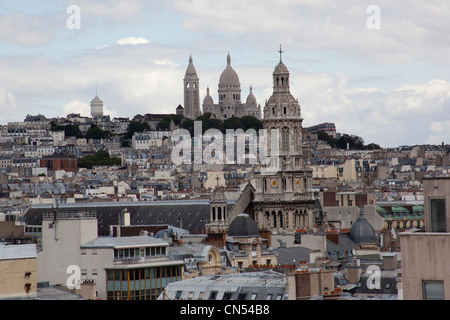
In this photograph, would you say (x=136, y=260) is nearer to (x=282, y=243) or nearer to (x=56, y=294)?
(x=56, y=294)

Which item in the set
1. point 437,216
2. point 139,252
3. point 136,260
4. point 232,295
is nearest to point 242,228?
point 139,252

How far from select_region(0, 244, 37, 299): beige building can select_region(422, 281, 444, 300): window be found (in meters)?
10.6

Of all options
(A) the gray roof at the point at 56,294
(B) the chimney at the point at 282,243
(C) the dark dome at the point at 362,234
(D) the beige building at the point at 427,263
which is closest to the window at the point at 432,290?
(D) the beige building at the point at 427,263

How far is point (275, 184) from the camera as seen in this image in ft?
240

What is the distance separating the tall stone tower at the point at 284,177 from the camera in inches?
2854

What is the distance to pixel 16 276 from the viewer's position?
24016 mm

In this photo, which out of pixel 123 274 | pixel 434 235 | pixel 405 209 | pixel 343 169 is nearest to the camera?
pixel 434 235

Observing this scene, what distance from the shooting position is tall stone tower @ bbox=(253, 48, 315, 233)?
72500 mm

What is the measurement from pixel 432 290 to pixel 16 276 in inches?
437

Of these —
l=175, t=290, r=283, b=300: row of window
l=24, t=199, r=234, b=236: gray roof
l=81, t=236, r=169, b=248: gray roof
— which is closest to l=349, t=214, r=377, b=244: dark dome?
l=24, t=199, r=234, b=236: gray roof

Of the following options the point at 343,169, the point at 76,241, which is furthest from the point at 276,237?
the point at 343,169

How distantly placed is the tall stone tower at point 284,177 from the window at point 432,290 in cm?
5707

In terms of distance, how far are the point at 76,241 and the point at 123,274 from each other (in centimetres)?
202
